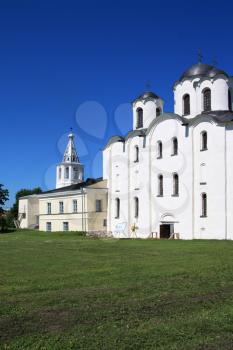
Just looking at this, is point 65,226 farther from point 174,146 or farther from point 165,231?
point 174,146

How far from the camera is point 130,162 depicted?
144ft

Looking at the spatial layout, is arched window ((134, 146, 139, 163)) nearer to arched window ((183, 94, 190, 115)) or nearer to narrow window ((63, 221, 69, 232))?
arched window ((183, 94, 190, 115))

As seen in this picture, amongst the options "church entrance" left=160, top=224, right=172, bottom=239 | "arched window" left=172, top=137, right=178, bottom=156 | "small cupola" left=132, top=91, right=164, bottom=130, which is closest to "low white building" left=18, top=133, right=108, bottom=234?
"small cupola" left=132, top=91, right=164, bottom=130

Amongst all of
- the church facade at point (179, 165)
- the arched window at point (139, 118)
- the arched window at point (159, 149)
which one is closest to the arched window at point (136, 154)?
the church facade at point (179, 165)

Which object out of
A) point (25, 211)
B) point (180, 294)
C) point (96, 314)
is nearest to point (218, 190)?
point (180, 294)

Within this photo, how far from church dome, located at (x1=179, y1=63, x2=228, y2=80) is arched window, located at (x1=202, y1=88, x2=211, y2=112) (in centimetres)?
128

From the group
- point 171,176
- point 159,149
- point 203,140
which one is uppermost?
point 203,140

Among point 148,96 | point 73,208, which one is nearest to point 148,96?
point 148,96

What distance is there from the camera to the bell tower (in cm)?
7981

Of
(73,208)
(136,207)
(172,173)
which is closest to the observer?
(172,173)

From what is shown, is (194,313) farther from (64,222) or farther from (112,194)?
(64,222)

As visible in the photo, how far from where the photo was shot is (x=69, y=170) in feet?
262

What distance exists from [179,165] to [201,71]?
848cm

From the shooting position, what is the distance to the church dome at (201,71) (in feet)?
128
